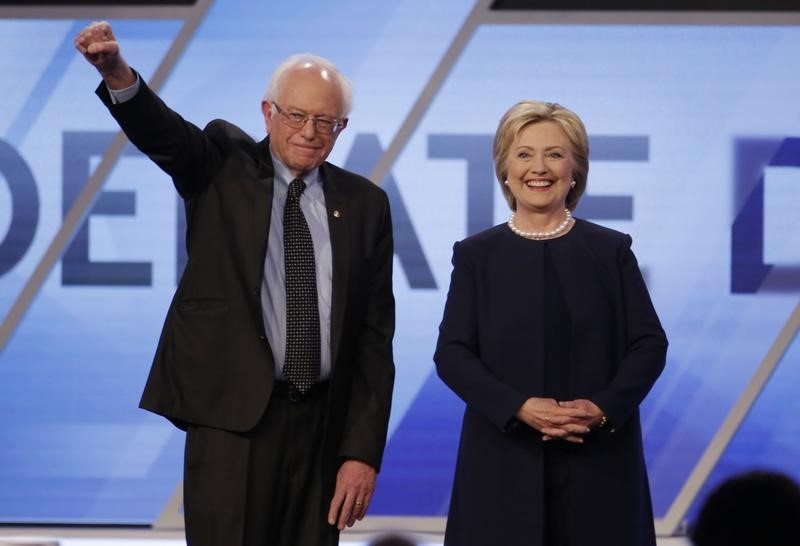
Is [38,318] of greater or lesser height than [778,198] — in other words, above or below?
below

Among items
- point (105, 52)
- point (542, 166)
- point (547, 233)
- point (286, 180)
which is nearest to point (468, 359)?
point (547, 233)

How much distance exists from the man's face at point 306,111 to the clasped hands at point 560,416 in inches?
29.0

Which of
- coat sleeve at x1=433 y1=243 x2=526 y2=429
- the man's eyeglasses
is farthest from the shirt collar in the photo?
coat sleeve at x1=433 y1=243 x2=526 y2=429

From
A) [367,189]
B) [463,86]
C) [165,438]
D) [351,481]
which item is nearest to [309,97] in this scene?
[367,189]

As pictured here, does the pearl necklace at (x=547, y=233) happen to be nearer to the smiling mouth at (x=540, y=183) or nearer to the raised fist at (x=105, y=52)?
the smiling mouth at (x=540, y=183)

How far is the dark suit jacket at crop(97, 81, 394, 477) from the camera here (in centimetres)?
272

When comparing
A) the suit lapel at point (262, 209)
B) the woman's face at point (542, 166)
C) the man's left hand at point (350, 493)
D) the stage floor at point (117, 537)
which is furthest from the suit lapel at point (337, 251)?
the stage floor at point (117, 537)

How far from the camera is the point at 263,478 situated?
2760 mm

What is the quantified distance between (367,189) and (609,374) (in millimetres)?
710

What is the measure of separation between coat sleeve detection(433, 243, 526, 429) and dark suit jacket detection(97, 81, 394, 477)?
15 cm

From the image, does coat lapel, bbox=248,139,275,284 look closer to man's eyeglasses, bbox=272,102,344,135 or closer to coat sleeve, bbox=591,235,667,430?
man's eyeglasses, bbox=272,102,344,135

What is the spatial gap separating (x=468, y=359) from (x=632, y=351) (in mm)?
382

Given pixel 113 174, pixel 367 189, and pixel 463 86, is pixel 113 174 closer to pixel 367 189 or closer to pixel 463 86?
pixel 463 86

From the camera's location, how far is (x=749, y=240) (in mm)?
4734
